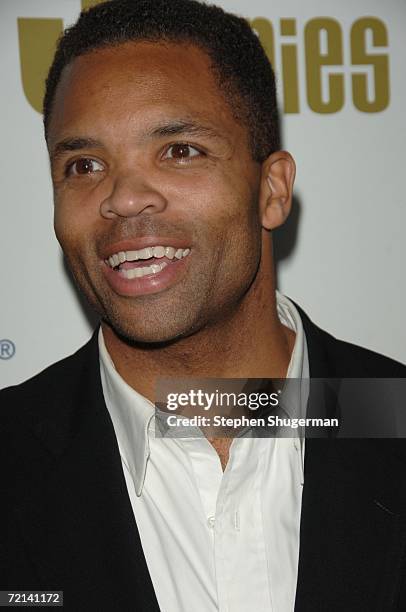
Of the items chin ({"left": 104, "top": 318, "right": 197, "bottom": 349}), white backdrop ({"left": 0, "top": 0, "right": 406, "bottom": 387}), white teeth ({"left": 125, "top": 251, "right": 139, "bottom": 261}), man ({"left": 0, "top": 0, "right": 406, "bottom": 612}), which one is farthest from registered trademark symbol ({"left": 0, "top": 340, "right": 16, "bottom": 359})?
white teeth ({"left": 125, "top": 251, "right": 139, "bottom": 261})

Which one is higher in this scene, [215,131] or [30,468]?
[215,131]

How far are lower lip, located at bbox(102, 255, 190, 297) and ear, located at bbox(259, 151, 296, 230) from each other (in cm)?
33

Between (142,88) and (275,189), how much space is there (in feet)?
1.55

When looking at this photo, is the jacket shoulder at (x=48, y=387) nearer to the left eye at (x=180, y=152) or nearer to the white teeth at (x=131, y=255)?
the white teeth at (x=131, y=255)

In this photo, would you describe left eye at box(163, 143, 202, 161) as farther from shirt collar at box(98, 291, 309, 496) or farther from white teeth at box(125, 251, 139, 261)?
shirt collar at box(98, 291, 309, 496)

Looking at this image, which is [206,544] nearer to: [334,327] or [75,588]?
[75,588]

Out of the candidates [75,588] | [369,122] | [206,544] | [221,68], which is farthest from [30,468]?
[369,122]

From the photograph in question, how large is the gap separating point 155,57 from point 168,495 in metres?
1.03

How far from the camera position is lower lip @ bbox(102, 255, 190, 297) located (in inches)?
70.1

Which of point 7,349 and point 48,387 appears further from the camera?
point 7,349

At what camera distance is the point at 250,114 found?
1.96 metres

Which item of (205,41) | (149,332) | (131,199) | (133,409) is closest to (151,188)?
(131,199)

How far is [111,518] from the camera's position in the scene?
1.75m

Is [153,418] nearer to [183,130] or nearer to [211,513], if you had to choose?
[211,513]
